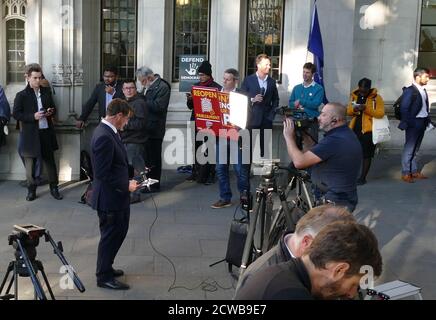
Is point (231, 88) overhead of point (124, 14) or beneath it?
beneath

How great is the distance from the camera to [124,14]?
11727mm

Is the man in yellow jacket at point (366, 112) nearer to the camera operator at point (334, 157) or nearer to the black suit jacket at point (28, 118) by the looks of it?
the black suit jacket at point (28, 118)

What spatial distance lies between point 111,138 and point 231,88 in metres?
3.46

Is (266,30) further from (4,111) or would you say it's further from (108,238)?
(108,238)

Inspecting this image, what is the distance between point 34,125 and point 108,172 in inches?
159

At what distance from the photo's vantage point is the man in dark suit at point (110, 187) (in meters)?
5.96

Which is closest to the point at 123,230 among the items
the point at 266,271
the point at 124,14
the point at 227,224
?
the point at 227,224

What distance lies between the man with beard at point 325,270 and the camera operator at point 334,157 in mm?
3079

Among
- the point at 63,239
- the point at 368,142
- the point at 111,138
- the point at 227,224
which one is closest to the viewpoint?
the point at 111,138

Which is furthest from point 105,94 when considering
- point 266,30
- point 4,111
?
point 266,30

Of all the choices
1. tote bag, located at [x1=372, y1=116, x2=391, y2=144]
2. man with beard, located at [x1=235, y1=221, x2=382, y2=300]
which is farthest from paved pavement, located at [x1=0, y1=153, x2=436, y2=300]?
man with beard, located at [x1=235, y1=221, x2=382, y2=300]

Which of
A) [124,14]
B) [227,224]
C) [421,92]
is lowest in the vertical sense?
[227,224]
